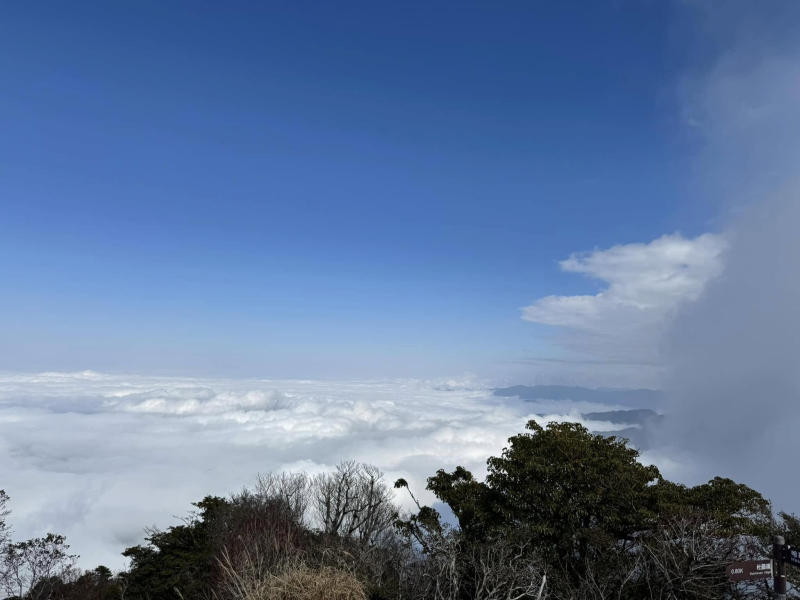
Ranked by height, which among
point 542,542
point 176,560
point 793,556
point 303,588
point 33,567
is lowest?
point 33,567

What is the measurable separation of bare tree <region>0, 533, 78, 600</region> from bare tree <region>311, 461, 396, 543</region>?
20.6 m

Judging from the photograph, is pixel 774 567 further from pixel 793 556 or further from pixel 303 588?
pixel 303 588

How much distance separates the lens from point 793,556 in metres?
8.71

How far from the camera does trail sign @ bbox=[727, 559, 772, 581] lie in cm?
878

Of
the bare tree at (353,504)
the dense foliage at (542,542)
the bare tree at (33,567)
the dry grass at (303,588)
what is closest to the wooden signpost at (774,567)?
the dense foliage at (542,542)

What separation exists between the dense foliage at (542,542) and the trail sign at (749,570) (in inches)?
127

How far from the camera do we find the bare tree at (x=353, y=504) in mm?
33875

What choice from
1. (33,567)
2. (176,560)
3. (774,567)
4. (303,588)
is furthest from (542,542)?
(33,567)

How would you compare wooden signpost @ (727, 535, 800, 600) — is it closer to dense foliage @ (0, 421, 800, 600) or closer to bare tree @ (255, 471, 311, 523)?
dense foliage @ (0, 421, 800, 600)

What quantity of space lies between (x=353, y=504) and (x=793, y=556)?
102ft

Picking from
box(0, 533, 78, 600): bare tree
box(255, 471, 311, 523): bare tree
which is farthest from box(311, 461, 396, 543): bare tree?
box(0, 533, 78, 600): bare tree

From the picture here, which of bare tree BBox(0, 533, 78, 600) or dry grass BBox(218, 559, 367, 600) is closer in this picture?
dry grass BBox(218, 559, 367, 600)

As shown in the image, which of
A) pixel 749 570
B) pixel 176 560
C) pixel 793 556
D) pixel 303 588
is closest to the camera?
pixel 303 588

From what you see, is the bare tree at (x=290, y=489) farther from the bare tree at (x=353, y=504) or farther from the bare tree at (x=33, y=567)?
the bare tree at (x=33, y=567)
